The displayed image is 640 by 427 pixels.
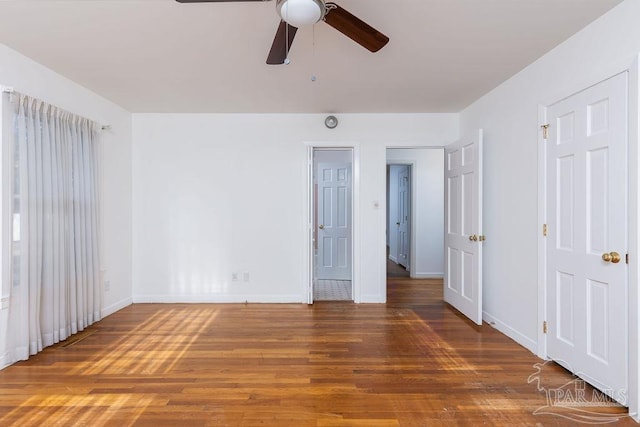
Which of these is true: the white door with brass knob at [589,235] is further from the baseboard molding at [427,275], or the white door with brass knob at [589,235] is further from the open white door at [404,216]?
the open white door at [404,216]

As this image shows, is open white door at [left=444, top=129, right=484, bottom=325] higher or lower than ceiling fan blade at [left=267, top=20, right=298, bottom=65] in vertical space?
lower

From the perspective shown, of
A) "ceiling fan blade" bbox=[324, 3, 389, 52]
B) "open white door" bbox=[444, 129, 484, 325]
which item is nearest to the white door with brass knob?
"open white door" bbox=[444, 129, 484, 325]

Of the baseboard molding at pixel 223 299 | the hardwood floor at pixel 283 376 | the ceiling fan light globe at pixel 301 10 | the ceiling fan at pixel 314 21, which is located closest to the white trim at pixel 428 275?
the hardwood floor at pixel 283 376

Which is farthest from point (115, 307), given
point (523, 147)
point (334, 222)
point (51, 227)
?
point (523, 147)

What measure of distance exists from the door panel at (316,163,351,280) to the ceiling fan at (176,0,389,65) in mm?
3818

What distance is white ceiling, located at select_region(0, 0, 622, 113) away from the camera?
6.98 ft

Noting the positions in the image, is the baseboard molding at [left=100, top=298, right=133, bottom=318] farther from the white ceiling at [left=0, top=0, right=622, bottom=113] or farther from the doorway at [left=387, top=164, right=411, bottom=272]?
the doorway at [left=387, top=164, right=411, bottom=272]

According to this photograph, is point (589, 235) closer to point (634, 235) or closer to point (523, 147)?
point (634, 235)

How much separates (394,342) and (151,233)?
3289 millimetres

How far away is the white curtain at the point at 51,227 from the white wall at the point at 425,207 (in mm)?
4566

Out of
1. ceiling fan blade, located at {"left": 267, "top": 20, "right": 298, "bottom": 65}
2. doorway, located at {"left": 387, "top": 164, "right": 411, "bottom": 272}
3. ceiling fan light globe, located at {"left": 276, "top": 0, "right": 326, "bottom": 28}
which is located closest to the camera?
ceiling fan light globe, located at {"left": 276, "top": 0, "right": 326, "bottom": 28}

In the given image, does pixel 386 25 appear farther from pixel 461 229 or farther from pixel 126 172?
pixel 126 172

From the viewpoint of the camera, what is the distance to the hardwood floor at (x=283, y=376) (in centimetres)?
202

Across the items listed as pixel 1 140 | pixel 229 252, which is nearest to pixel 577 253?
pixel 229 252
